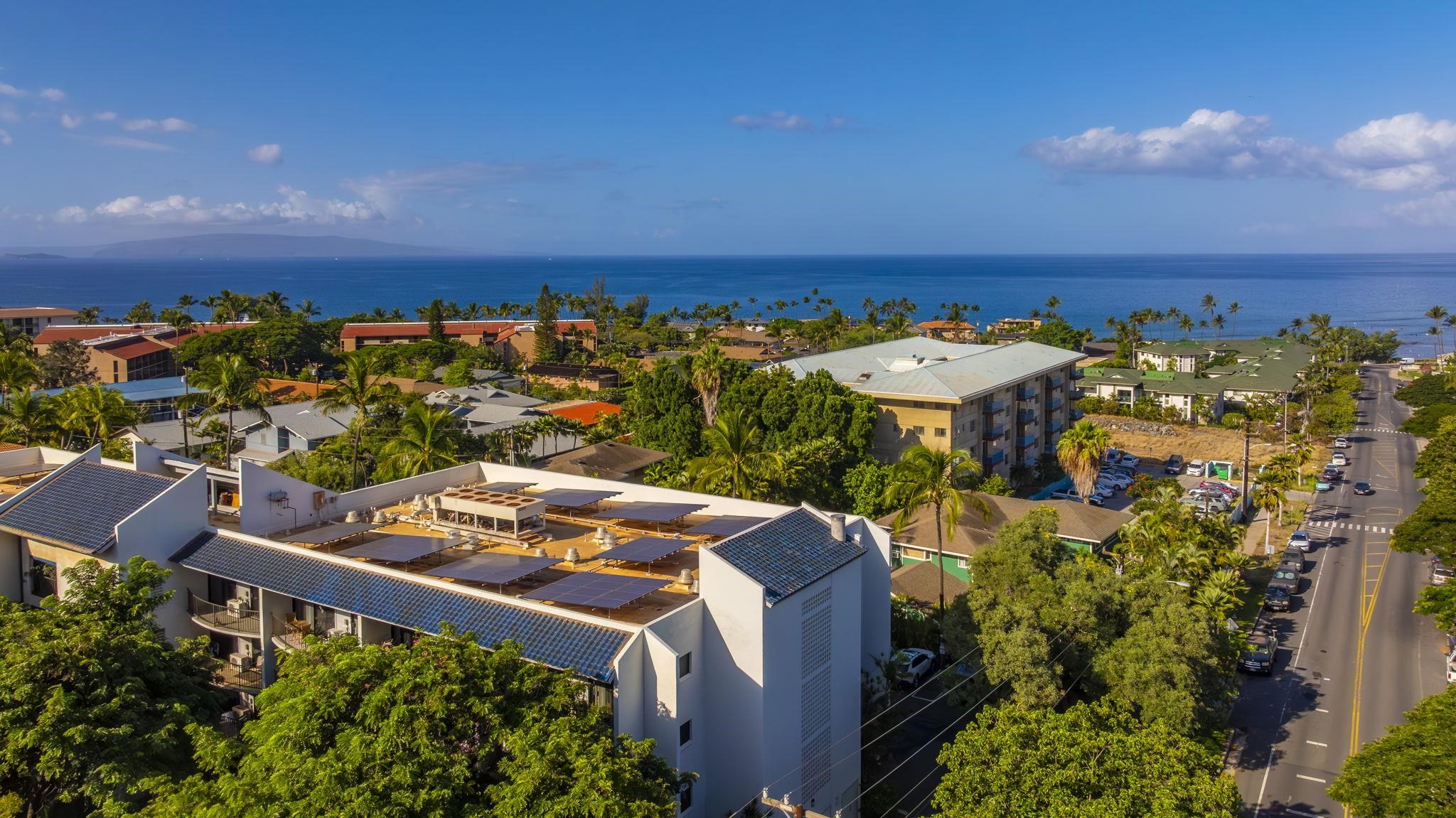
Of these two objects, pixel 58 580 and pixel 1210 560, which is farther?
pixel 1210 560

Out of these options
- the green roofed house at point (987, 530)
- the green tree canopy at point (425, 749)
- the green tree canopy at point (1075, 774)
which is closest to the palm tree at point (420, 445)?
the green roofed house at point (987, 530)

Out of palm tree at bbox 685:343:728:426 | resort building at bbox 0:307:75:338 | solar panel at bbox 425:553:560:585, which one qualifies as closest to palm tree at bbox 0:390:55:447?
solar panel at bbox 425:553:560:585

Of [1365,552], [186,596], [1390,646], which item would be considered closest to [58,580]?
[186,596]

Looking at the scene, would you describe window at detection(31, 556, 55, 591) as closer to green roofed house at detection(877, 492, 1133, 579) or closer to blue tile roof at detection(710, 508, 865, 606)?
blue tile roof at detection(710, 508, 865, 606)

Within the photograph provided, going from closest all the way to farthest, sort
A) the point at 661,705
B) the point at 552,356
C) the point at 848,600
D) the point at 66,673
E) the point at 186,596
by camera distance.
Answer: the point at 66,673 < the point at 661,705 < the point at 848,600 < the point at 186,596 < the point at 552,356

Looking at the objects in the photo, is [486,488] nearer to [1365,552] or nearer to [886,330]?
[1365,552]

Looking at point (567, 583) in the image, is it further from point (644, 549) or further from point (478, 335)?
point (478, 335)

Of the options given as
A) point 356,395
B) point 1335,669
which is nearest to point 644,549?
point 356,395
